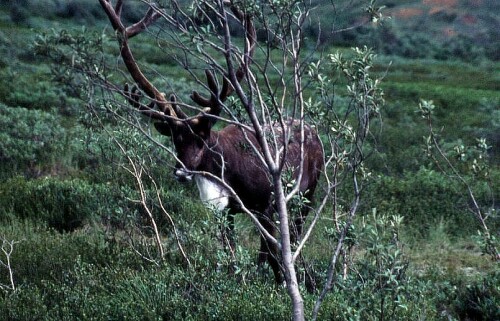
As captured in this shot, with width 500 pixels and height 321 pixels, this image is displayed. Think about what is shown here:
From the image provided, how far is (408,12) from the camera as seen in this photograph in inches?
1471

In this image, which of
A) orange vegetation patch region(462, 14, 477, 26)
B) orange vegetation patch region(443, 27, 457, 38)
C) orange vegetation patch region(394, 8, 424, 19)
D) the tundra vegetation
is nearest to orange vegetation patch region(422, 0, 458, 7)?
orange vegetation patch region(394, 8, 424, 19)

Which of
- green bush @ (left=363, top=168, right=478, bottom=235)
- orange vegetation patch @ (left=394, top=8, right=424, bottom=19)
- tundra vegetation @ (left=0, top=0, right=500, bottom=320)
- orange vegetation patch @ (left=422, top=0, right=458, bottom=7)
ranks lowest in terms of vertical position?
orange vegetation patch @ (left=394, top=8, right=424, bottom=19)

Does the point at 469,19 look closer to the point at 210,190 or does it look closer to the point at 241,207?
the point at 210,190

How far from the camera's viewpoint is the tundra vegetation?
6.26 m

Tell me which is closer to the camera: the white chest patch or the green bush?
the white chest patch

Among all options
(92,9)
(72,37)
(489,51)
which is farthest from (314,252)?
(92,9)

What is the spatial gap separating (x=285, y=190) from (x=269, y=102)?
0.73 meters

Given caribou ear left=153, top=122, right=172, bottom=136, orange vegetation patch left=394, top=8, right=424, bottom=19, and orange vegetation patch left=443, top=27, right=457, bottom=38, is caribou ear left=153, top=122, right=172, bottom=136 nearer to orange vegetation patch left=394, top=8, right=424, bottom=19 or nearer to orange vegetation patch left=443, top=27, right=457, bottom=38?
orange vegetation patch left=394, top=8, right=424, bottom=19

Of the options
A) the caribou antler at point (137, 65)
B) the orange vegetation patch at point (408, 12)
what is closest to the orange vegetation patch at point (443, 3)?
the orange vegetation patch at point (408, 12)

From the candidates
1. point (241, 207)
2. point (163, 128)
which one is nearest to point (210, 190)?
point (163, 128)

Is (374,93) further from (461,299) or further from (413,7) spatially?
(413,7)

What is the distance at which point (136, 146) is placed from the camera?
9359mm

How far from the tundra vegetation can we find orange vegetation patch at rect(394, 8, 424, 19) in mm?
19331

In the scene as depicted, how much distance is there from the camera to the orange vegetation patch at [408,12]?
120 feet
